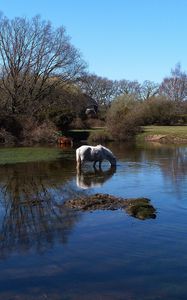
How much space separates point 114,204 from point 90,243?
4.30 m

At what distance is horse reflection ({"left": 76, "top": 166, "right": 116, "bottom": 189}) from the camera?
20880 mm

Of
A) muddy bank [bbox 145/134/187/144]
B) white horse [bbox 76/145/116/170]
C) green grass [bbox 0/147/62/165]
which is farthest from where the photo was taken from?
muddy bank [bbox 145/134/187/144]

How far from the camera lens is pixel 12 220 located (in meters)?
14.4

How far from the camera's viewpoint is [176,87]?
94.6 m

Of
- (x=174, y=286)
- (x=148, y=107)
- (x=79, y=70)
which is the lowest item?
(x=174, y=286)

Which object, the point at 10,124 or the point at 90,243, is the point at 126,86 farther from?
the point at 90,243

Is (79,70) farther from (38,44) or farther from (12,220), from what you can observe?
(12,220)

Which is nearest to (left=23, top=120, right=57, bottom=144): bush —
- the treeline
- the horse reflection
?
the treeline

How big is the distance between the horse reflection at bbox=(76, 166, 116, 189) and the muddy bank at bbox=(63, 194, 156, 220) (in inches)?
129

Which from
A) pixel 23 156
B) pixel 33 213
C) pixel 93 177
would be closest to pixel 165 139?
pixel 23 156

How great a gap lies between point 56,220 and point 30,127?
117 feet

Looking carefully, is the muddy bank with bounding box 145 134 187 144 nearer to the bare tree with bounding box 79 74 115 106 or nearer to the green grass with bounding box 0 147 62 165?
the green grass with bounding box 0 147 62 165

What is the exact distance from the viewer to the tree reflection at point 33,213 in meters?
12.2

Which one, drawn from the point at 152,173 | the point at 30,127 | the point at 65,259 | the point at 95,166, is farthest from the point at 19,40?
the point at 65,259
